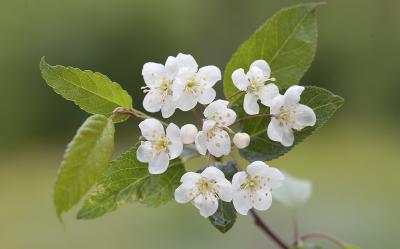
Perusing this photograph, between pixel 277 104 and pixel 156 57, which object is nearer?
pixel 277 104

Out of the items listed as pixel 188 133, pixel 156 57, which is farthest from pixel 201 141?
pixel 156 57

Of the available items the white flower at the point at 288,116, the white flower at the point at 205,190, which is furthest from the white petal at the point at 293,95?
the white flower at the point at 205,190

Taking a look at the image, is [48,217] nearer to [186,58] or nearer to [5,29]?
[5,29]

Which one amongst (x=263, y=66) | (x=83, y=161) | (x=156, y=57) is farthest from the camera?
(x=156, y=57)

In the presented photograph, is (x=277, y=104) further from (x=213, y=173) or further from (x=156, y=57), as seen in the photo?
(x=156, y=57)

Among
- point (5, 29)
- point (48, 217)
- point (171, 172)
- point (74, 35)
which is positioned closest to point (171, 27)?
point (74, 35)

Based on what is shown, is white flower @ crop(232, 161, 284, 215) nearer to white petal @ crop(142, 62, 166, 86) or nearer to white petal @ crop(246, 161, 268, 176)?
white petal @ crop(246, 161, 268, 176)

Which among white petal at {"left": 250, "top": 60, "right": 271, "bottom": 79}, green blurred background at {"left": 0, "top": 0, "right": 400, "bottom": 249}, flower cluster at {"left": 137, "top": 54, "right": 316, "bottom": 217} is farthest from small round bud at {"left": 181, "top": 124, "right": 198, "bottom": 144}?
green blurred background at {"left": 0, "top": 0, "right": 400, "bottom": 249}
